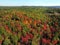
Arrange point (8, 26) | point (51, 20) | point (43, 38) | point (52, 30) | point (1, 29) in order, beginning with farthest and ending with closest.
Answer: point (51, 20)
point (52, 30)
point (43, 38)
point (8, 26)
point (1, 29)

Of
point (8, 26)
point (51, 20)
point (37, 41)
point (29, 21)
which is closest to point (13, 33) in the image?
point (8, 26)

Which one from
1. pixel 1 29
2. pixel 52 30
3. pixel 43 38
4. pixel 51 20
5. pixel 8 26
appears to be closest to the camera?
pixel 1 29

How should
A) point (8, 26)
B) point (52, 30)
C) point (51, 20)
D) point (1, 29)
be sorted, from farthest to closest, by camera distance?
point (51, 20) → point (52, 30) → point (8, 26) → point (1, 29)

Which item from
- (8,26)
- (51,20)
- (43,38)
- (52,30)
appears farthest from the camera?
(51,20)

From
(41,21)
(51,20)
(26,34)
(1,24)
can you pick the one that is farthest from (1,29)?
(51,20)

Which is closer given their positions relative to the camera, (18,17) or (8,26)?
(8,26)

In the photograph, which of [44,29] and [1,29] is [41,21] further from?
[1,29]

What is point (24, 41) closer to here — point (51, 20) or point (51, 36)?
point (51, 36)

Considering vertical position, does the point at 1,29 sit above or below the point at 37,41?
above

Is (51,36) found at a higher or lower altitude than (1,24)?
lower
